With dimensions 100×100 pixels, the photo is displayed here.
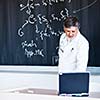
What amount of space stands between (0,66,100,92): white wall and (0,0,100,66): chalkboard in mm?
70

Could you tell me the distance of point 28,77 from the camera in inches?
142

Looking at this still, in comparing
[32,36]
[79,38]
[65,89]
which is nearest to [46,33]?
[32,36]

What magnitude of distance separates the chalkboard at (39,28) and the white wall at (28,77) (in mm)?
70

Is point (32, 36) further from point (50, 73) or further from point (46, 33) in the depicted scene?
point (50, 73)

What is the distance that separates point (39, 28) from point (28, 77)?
564mm

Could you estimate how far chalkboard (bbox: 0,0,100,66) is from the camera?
333 cm

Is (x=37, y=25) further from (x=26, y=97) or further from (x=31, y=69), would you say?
(x=26, y=97)

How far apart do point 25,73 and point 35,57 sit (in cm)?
22

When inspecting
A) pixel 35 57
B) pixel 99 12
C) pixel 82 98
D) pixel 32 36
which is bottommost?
pixel 82 98

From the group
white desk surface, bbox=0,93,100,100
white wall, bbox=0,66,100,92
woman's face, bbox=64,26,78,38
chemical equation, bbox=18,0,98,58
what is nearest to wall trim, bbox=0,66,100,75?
white wall, bbox=0,66,100,92

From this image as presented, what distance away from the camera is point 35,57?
3.58 m

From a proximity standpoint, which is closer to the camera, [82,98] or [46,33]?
[82,98]

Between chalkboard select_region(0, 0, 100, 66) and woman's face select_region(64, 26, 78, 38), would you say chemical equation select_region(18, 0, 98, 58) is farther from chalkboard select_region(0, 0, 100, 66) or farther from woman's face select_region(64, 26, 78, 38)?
woman's face select_region(64, 26, 78, 38)

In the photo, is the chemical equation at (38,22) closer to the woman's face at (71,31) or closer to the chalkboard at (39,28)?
the chalkboard at (39,28)
